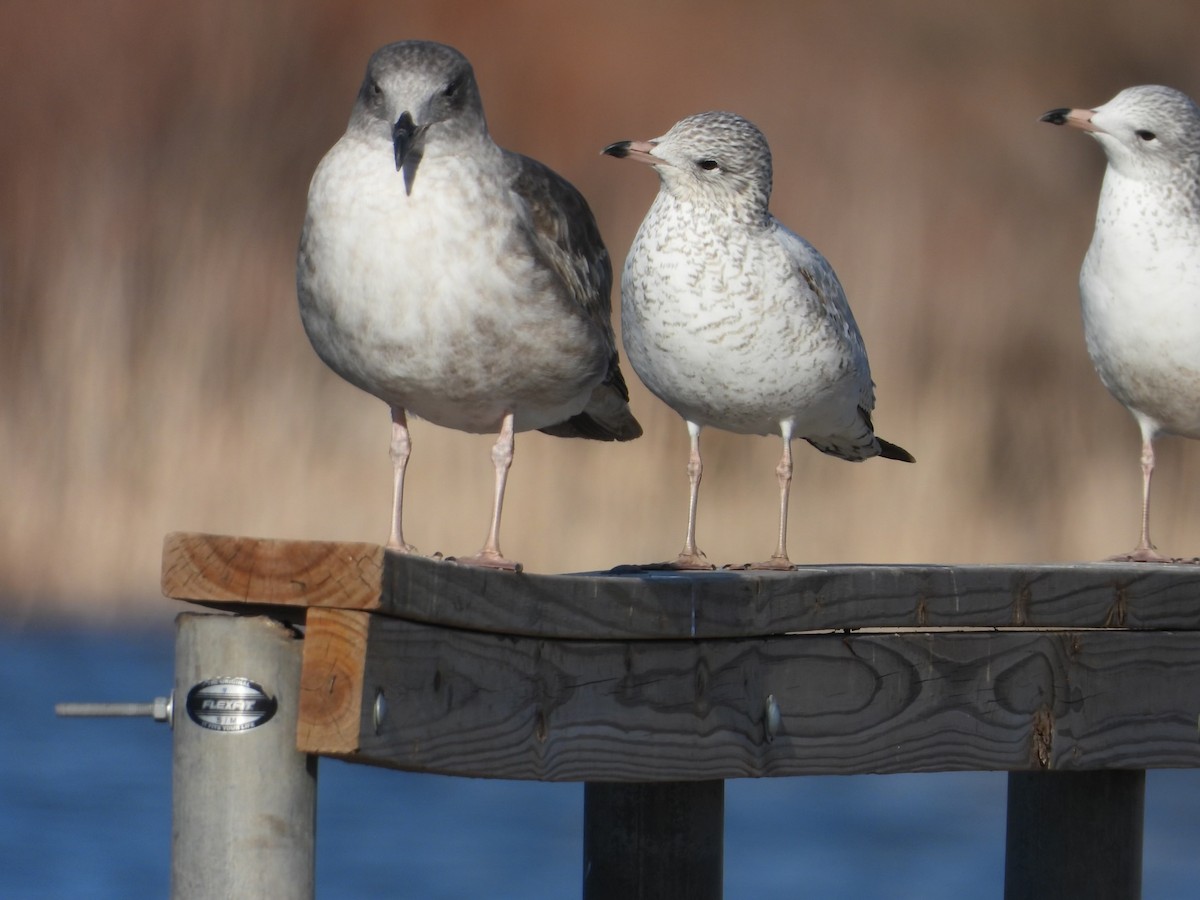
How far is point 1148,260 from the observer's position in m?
5.88

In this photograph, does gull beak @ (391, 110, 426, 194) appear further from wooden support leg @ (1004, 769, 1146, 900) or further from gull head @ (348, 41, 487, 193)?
wooden support leg @ (1004, 769, 1146, 900)

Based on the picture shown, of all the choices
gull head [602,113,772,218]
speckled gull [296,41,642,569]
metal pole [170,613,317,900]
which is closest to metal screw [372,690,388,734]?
metal pole [170,613,317,900]

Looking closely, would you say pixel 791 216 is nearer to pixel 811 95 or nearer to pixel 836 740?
pixel 811 95

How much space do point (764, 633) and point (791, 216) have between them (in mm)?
7604

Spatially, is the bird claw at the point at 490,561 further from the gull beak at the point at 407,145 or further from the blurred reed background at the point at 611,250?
the blurred reed background at the point at 611,250

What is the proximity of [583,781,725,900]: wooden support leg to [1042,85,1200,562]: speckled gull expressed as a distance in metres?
1.53

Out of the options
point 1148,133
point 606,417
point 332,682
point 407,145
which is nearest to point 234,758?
point 332,682

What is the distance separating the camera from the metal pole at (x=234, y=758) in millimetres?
3350

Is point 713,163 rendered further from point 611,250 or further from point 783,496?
point 611,250

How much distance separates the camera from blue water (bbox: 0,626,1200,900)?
1012 centimetres

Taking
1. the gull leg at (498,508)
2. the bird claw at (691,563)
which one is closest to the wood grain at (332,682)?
the gull leg at (498,508)

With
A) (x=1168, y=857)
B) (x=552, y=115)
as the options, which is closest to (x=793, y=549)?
(x=1168, y=857)

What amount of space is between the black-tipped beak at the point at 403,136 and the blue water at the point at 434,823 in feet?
19.5

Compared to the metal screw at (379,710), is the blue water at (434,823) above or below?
below
